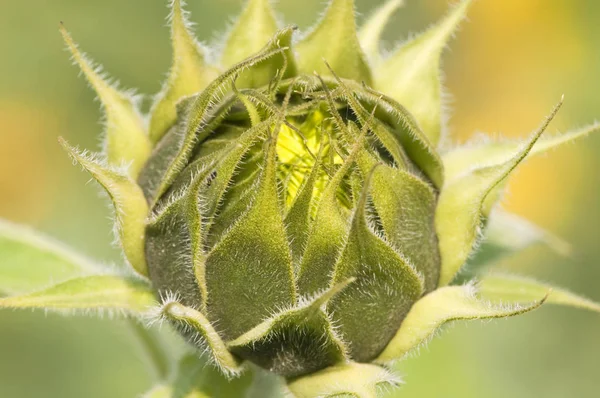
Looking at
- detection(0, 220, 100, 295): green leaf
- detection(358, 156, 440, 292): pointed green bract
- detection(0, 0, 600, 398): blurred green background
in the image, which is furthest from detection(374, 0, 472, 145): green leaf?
detection(0, 0, 600, 398): blurred green background

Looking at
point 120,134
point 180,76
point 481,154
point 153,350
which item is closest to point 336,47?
point 180,76

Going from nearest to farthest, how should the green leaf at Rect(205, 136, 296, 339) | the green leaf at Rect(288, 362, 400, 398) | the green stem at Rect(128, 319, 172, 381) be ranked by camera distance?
the green leaf at Rect(205, 136, 296, 339) < the green leaf at Rect(288, 362, 400, 398) < the green stem at Rect(128, 319, 172, 381)

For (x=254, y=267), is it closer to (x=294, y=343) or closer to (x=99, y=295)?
(x=294, y=343)

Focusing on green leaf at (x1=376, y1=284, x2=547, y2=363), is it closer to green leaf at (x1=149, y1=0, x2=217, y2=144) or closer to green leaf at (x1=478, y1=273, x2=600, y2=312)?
green leaf at (x1=478, y1=273, x2=600, y2=312)

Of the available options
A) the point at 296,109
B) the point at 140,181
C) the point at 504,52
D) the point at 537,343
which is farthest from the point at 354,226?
the point at 504,52

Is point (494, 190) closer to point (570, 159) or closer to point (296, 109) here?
point (296, 109)
